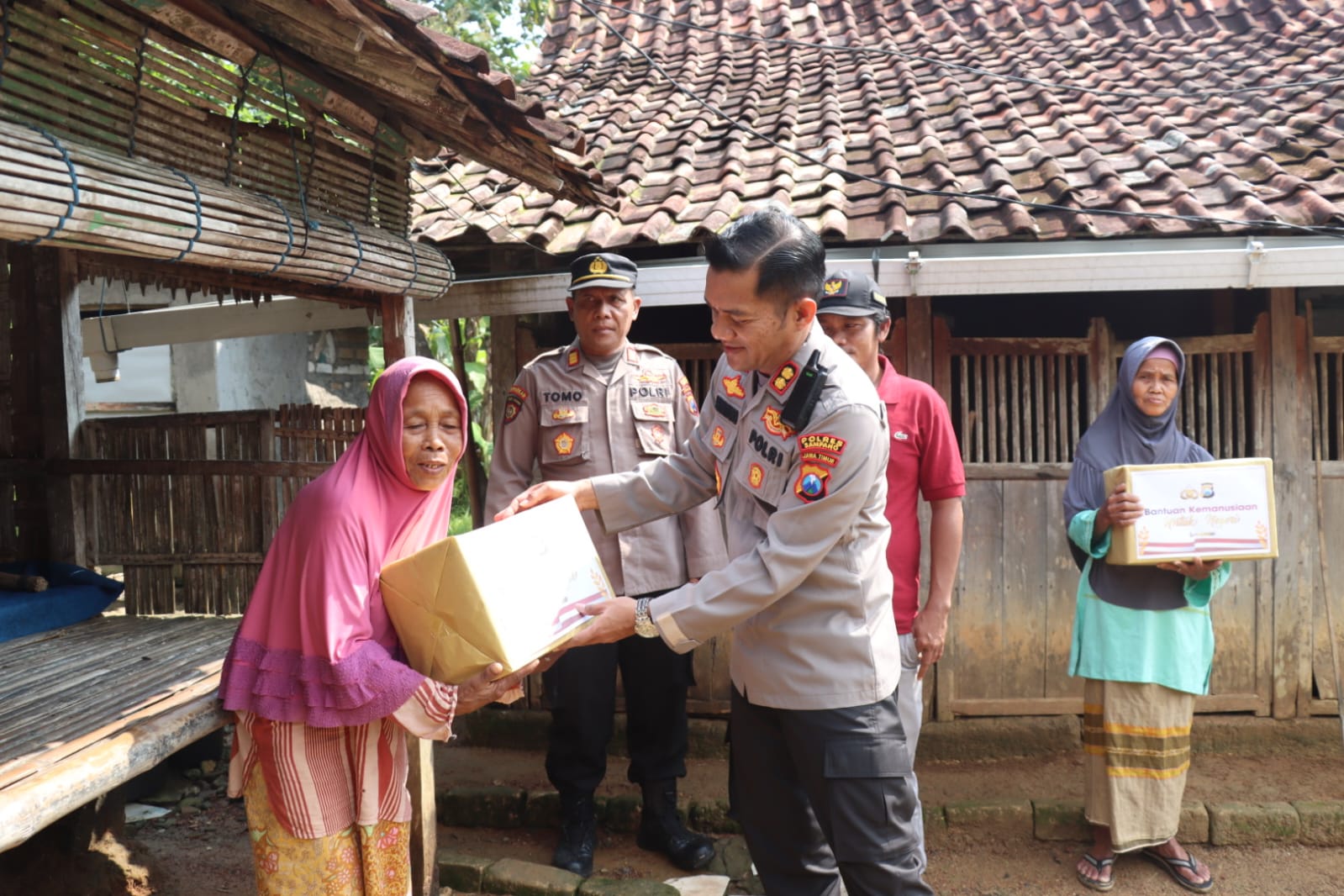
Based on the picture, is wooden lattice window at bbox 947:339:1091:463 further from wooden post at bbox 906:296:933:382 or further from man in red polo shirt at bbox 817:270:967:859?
man in red polo shirt at bbox 817:270:967:859

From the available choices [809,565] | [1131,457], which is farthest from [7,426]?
[1131,457]

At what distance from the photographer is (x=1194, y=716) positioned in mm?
5203

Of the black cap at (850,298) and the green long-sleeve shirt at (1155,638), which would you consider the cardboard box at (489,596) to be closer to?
the black cap at (850,298)

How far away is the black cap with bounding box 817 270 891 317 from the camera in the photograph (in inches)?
138

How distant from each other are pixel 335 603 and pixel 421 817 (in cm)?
123

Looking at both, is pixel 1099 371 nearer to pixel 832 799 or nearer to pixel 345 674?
pixel 832 799

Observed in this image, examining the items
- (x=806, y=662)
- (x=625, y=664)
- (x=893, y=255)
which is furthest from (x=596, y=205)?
(x=806, y=662)

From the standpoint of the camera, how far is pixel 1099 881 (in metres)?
4.16

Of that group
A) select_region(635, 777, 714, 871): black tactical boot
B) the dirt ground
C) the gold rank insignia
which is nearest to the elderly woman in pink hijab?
the gold rank insignia

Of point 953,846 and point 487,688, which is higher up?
point 487,688

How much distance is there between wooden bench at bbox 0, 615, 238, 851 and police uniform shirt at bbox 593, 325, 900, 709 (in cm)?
137

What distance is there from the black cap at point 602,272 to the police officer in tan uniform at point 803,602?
1358 millimetres

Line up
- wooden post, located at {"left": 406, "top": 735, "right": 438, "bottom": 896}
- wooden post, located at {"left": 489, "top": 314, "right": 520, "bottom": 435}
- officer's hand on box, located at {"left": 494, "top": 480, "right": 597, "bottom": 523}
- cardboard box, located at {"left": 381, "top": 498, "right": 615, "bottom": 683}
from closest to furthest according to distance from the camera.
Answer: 1. cardboard box, located at {"left": 381, "top": 498, "right": 615, "bottom": 683}
2. officer's hand on box, located at {"left": 494, "top": 480, "right": 597, "bottom": 523}
3. wooden post, located at {"left": 406, "top": 735, "right": 438, "bottom": 896}
4. wooden post, located at {"left": 489, "top": 314, "right": 520, "bottom": 435}

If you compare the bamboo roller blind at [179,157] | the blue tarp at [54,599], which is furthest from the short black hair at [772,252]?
the blue tarp at [54,599]
